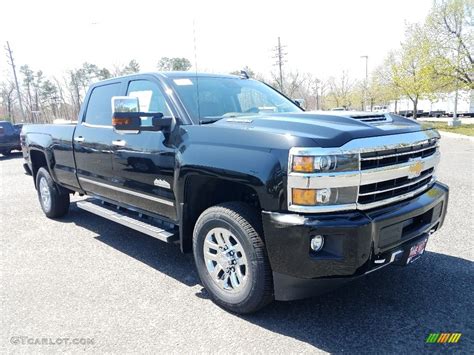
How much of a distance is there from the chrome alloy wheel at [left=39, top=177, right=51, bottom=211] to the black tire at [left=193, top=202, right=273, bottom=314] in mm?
3961

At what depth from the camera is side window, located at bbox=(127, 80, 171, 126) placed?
375cm

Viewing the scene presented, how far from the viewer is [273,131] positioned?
108 inches

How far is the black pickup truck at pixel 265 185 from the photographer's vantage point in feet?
8.27

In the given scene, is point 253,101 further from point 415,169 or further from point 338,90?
point 338,90

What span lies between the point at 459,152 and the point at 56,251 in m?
12.5

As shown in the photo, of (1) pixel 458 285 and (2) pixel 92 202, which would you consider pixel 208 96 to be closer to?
(2) pixel 92 202

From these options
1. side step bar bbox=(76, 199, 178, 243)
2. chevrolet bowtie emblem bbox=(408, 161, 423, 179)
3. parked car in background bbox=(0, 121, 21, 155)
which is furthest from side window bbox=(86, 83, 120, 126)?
parked car in background bbox=(0, 121, 21, 155)

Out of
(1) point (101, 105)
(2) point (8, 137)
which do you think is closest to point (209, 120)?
(1) point (101, 105)

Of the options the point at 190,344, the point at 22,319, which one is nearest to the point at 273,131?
the point at 190,344

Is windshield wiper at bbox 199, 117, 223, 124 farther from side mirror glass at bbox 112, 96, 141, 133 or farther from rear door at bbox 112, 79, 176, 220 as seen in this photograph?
side mirror glass at bbox 112, 96, 141, 133

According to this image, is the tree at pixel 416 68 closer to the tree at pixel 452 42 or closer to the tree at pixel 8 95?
the tree at pixel 452 42

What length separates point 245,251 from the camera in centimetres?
290

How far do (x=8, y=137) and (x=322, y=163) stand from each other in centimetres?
1783

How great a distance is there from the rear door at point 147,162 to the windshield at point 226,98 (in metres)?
0.23
